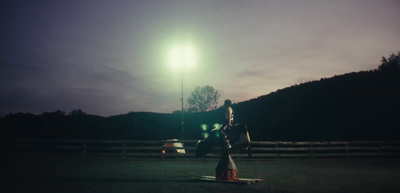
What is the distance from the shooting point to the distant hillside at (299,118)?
130 feet

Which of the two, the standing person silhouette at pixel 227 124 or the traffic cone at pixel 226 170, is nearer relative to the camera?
the standing person silhouette at pixel 227 124

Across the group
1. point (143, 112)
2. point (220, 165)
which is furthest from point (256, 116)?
point (220, 165)

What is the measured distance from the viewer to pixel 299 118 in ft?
148

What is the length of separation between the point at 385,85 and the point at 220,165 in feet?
136

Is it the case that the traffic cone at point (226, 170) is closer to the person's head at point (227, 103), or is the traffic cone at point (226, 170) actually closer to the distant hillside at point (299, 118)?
the person's head at point (227, 103)

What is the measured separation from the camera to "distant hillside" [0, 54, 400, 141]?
130ft

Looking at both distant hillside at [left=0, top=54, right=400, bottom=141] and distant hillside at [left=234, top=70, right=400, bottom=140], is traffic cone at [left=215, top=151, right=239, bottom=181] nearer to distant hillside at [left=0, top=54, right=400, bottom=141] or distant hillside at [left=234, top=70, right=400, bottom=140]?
distant hillside at [left=0, top=54, right=400, bottom=141]

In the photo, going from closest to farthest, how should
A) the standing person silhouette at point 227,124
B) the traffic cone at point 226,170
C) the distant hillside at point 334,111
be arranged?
1. the standing person silhouette at point 227,124
2. the traffic cone at point 226,170
3. the distant hillside at point 334,111

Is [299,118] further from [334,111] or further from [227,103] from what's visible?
[227,103]

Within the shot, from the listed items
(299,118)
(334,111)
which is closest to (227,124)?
(334,111)

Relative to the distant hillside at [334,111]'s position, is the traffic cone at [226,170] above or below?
below

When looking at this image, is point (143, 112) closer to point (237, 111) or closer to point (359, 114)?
point (237, 111)

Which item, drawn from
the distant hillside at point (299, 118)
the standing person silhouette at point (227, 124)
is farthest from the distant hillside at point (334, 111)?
the standing person silhouette at point (227, 124)

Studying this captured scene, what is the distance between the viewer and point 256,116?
5081cm
